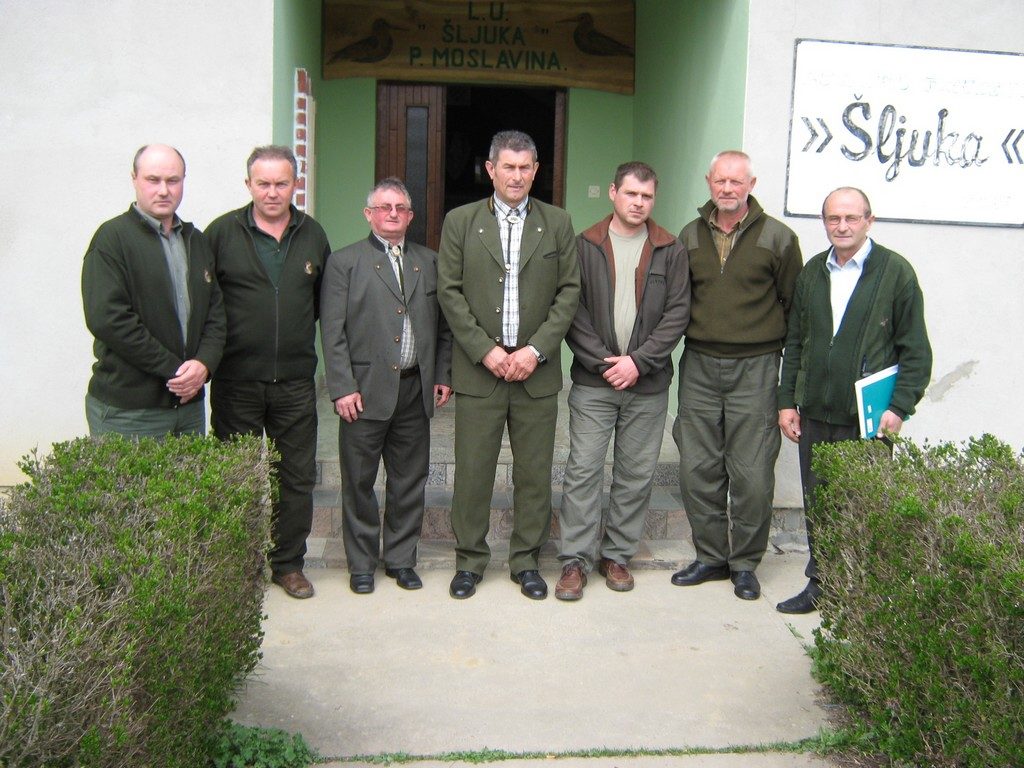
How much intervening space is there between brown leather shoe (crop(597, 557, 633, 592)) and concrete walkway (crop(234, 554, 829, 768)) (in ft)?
0.12

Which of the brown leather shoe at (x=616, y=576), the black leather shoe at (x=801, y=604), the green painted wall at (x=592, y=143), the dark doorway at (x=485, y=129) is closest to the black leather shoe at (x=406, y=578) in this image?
the brown leather shoe at (x=616, y=576)

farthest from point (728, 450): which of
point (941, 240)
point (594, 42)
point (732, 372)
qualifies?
point (594, 42)

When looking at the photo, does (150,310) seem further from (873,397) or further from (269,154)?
(873,397)

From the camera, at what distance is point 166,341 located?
153 inches

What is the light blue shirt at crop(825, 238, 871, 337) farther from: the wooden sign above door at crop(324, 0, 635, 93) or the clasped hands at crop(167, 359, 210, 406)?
the wooden sign above door at crop(324, 0, 635, 93)

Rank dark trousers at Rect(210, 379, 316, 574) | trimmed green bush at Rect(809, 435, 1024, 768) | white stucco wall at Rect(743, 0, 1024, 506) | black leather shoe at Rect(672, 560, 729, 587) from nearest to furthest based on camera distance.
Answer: trimmed green bush at Rect(809, 435, 1024, 768) < dark trousers at Rect(210, 379, 316, 574) < black leather shoe at Rect(672, 560, 729, 587) < white stucco wall at Rect(743, 0, 1024, 506)

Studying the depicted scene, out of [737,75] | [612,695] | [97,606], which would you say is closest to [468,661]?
[612,695]

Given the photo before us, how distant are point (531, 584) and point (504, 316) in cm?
117

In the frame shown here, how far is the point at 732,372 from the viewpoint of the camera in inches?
177

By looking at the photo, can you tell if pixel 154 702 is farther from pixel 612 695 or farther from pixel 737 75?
pixel 737 75

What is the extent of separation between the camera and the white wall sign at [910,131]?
5129mm

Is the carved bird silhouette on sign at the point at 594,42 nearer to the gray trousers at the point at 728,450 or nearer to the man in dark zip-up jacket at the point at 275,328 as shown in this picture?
the gray trousers at the point at 728,450

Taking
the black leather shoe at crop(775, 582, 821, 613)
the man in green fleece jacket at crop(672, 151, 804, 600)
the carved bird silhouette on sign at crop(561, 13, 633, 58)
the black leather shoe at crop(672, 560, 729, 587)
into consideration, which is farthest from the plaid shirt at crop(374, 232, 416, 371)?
the carved bird silhouette on sign at crop(561, 13, 633, 58)

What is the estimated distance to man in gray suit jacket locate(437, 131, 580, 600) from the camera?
4289 millimetres
